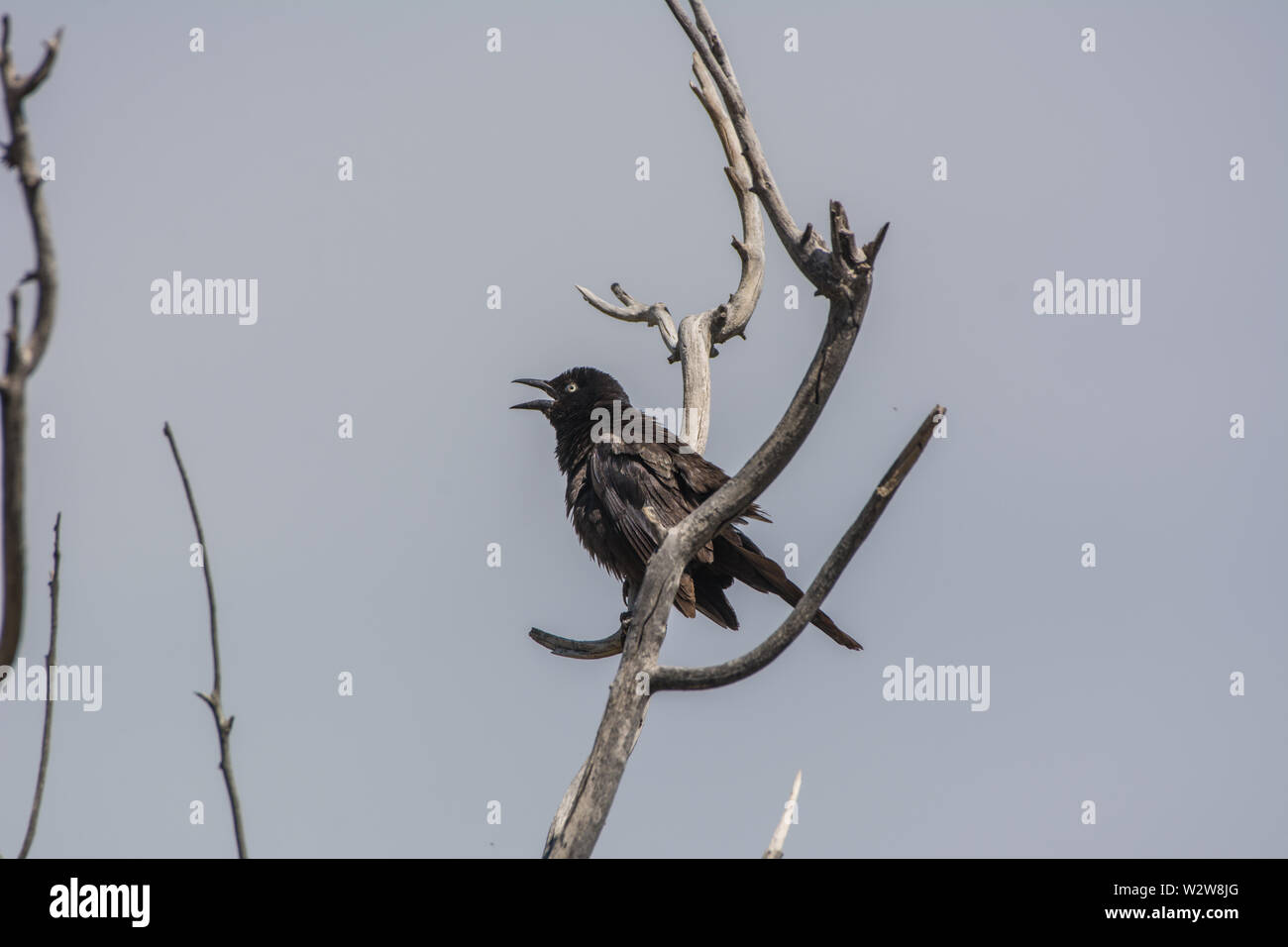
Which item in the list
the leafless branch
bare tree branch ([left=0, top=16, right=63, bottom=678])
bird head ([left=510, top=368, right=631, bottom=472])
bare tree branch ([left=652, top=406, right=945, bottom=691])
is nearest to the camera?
bare tree branch ([left=0, top=16, right=63, bottom=678])

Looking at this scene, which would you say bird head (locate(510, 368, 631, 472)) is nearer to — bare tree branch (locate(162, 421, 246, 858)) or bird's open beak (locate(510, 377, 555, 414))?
bird's open beak (locate(510, 377, 555, 414))

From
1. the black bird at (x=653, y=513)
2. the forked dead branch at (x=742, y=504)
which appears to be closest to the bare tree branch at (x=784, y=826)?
the forked dead branch at (x=742, y=504)

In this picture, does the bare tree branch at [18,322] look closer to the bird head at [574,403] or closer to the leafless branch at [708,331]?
the leafless branch at [708,331]

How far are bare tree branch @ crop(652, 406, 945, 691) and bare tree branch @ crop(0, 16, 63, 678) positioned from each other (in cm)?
233

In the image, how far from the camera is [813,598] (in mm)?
3539

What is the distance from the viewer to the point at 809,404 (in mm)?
3521

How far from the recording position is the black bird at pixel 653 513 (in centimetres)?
566

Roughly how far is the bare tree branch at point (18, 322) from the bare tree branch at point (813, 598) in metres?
2.33

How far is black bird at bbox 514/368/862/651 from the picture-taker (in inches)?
223

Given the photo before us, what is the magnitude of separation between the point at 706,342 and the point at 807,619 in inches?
Result: 92.3

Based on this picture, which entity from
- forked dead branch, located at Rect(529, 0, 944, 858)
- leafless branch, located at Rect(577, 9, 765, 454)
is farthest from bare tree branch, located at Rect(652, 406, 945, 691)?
leafless branch, located at Rect(577, 9, 765, 454)

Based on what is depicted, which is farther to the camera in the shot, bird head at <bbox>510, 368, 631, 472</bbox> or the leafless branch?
bird head at <bbox>510, 368, 631, 472</bbox>
